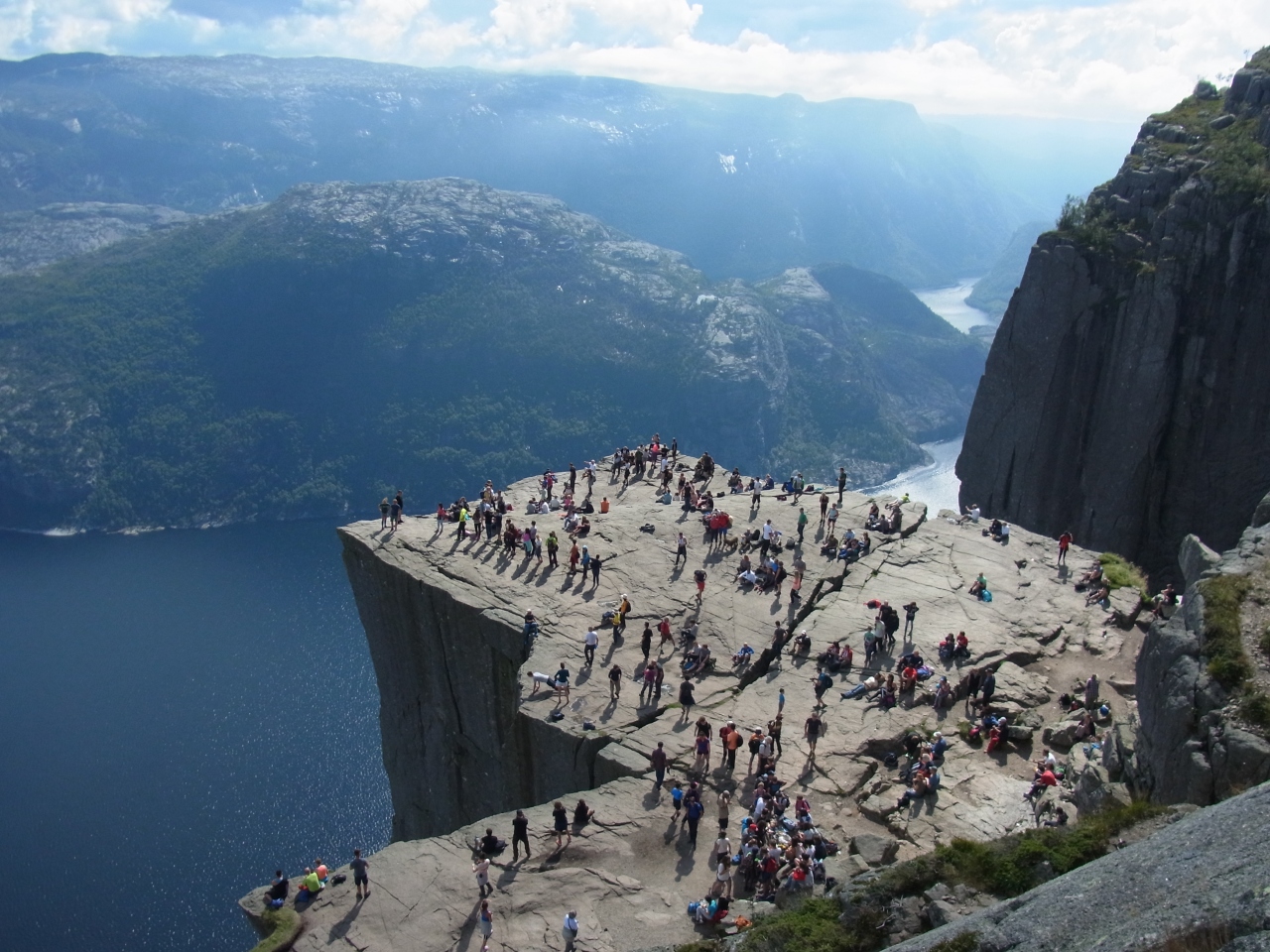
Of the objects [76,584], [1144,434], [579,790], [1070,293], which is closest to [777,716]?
[579,790]

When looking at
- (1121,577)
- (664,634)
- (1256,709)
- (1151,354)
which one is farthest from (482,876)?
(1151,354)

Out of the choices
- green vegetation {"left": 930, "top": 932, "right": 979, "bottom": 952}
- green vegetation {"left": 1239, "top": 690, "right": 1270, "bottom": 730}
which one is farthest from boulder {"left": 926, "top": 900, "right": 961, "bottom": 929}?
green vegetation {"left": 1239, "top": 690, "right": 1270, "bottom": 730}

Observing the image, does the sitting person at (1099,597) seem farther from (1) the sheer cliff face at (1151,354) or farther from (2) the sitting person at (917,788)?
(1) the sheer cliff face at (1151,354)

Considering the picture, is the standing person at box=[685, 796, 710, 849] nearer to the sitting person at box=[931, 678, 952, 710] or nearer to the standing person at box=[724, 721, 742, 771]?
the standing person at box=[724, 721, 742, 771]

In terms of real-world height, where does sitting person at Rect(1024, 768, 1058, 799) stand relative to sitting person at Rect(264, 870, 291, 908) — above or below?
above

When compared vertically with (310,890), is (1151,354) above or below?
above

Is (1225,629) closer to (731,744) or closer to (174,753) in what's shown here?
(731,744)
